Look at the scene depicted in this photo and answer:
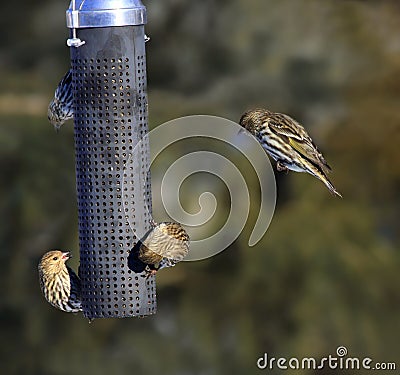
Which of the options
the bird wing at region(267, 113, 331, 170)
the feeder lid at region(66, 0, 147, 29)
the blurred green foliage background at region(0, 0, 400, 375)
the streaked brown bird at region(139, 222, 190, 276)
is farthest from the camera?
the blurred green foliage background at region(0, 0, 400, 375)

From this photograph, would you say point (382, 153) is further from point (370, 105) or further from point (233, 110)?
point (233, 110)

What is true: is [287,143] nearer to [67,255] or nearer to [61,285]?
[67,255]

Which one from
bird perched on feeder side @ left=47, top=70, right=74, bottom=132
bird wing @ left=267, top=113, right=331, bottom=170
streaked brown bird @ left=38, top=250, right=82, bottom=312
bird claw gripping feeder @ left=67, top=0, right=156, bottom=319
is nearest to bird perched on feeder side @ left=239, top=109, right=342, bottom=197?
bird wing @ left=267, top=113, right=331, bottom=170

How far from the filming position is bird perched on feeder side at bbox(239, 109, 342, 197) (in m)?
9.78

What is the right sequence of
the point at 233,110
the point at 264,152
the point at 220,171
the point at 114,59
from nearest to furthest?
the point at 114,59
the point at 264,152
the point at 220,171
the point at 233,110

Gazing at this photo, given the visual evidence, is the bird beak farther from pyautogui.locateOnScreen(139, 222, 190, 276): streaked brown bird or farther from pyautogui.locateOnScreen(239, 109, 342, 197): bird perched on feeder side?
pyautogui.locateOnScreen(239, 109, 342, 197): bird perched on feeder side

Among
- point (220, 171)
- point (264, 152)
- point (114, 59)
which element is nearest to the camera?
point (114, 59)

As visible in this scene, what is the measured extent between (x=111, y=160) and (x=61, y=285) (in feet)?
2.95

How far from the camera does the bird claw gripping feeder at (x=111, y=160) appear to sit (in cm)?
921

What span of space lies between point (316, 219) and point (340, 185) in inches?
14.9

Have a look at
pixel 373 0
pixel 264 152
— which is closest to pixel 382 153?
pixel 373 0

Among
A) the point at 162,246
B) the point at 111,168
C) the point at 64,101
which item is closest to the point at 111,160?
the point at 111,168

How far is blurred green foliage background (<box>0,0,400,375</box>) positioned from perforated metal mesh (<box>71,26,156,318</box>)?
518 cm

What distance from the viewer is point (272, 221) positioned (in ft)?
49.0
